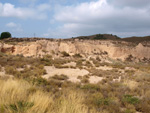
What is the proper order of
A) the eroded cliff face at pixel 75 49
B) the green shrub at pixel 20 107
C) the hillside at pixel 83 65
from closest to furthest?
the green shrub at pixel 20 107, the hillside at pixel 83 65, the eroded cliff face at pixel 75 49

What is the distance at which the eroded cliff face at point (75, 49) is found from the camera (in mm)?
25188

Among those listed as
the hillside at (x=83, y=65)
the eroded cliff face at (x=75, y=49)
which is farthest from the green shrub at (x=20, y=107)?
the eroded cliff face at (x=75, y=49)

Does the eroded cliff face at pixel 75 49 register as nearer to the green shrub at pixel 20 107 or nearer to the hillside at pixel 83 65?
the hillside at pixel 83 65

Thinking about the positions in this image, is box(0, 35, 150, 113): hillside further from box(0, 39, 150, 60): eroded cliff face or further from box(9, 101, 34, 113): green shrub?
box(9, 101, 34, 113): green shrub

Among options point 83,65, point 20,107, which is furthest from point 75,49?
point 20,107

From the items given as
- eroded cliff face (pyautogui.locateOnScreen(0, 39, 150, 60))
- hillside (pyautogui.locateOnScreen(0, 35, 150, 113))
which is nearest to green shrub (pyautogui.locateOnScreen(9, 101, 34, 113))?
hillside (pyautogui.locateOnScreen(0, 35, 150, 113))

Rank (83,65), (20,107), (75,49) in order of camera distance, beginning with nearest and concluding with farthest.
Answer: (20,107) → (83,65) → (75,49)

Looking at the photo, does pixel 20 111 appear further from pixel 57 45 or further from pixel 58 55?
pixel 57 45

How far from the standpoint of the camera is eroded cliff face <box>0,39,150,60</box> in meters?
25.2

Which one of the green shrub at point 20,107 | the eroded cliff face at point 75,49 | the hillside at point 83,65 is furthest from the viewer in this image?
the eroded cliff face at point 75,49

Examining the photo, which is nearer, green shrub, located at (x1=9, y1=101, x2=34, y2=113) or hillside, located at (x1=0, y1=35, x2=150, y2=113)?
green shrub, located at (x1=9, y1=101, x2=34, y2=113)

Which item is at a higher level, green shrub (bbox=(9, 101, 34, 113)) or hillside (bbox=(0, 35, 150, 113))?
green shrub (bbox=(9, 101, 34, 113))

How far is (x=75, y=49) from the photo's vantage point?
92.3ft

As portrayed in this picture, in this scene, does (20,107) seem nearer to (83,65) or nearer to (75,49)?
(83,65)
